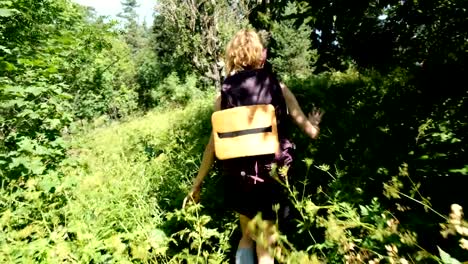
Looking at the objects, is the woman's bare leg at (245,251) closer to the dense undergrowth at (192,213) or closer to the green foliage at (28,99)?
the dense undergrowth at (192,213)

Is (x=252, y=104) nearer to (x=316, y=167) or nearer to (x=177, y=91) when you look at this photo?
(x=316, y=167)

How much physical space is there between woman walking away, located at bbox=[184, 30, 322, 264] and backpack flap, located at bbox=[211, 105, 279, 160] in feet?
0.29

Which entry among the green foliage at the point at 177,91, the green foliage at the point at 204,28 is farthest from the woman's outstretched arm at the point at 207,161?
the green foliage at the point at 204,28

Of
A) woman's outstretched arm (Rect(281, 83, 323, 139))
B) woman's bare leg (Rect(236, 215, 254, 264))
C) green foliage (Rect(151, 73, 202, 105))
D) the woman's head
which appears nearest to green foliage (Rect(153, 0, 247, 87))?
green foliage (Rect(151, 73, 202, 105))

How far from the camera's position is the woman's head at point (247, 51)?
2.74m

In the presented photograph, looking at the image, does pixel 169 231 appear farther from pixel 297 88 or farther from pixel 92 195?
pixel 297 88

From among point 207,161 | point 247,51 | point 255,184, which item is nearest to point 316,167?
point 255,184

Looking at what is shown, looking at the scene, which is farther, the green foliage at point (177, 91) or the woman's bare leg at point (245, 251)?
the green foliage at point (177, 91)

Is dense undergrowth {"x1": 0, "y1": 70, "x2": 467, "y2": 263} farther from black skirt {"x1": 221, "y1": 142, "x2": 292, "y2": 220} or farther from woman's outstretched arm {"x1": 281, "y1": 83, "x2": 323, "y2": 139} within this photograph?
woman's outstretched arm {"x1": 281, "y1": 83, "x2": 323, "y2": 139}

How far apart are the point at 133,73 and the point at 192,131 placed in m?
45.1

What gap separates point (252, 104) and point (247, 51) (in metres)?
0.41

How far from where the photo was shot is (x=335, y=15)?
411 cm

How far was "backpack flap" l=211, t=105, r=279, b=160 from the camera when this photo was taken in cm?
246

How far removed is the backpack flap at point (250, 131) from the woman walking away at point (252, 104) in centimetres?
9
